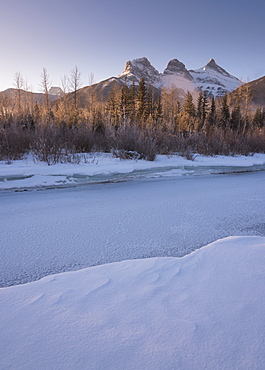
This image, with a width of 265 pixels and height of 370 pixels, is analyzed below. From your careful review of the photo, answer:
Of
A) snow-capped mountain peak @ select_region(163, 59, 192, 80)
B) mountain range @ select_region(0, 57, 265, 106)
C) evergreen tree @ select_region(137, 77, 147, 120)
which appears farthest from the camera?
snow-capped mountain peak @ select_region(163, 59, 192, 80)

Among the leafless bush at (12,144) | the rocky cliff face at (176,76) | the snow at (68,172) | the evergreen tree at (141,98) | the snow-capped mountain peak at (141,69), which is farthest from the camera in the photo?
the snow-capped mountain peak at (141,69)

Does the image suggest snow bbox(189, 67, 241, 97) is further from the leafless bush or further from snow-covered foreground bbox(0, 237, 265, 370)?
snow-covered foreground bbox(0, 237, 265, 370)

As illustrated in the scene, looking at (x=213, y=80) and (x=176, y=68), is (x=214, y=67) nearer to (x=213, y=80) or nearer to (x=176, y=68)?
(x=176, y=68)

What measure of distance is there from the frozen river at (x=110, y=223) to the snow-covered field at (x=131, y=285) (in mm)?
13

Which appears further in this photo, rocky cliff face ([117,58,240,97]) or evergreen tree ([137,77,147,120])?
rocky cliff face ([117,58,240,97])

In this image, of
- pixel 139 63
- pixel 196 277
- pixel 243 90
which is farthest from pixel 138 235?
pixel 139 63

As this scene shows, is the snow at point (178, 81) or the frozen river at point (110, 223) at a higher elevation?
the snow at point (178, 81)

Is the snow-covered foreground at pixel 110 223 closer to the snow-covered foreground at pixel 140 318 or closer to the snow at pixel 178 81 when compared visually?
the snow-covered foreground at pixel 140 318

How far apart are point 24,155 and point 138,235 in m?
5.25

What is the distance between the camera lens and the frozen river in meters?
1.76

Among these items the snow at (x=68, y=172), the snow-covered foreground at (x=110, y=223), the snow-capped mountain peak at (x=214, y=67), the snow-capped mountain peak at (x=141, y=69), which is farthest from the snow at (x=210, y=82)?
the snow-covered foreground at (x=110, y=223)

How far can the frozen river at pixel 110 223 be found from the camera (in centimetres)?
176

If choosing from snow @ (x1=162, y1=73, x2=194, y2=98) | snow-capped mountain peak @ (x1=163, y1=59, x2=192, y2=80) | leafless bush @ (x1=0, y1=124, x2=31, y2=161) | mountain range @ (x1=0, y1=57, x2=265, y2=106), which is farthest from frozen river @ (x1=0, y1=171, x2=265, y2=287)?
snow-capped mountain peak @ (x1=163, y1=59, x2=192, y2=80)

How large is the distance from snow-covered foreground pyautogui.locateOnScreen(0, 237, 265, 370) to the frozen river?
323mm
